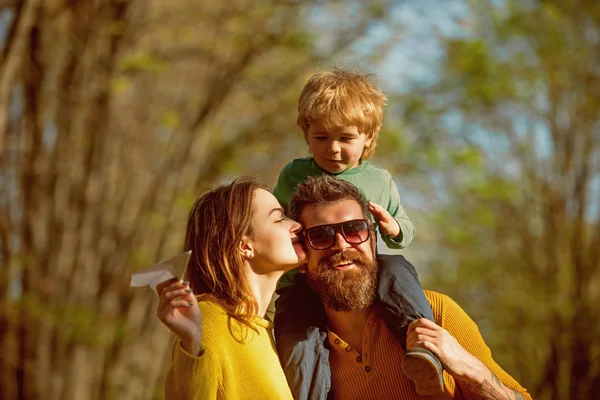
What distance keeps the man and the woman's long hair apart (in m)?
0.31

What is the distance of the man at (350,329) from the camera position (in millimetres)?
4543

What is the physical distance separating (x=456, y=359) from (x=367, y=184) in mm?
1018

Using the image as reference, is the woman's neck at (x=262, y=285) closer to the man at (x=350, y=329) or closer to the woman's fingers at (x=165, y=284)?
the man at (x=350, y=329)

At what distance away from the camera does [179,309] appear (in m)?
3.76

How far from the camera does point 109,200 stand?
15344mm

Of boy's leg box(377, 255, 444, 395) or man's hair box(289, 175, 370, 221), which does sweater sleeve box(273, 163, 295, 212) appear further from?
boy's leg box(377, 255, 444, 395)

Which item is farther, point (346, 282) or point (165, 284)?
point (346, 282)

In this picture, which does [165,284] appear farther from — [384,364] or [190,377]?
[384,364]

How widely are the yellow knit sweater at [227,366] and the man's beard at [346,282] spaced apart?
1.10 feet

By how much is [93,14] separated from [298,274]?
8.89m

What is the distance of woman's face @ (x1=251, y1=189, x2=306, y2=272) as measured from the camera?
14.8 ft

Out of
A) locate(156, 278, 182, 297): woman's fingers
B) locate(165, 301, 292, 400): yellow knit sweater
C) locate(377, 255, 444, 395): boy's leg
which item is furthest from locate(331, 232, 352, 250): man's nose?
locate(156, 278, 182, 297): woman's fingers

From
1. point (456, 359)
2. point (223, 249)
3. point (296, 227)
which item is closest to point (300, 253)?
point (296, 227)

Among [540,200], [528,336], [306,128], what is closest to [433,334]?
[306,128]
